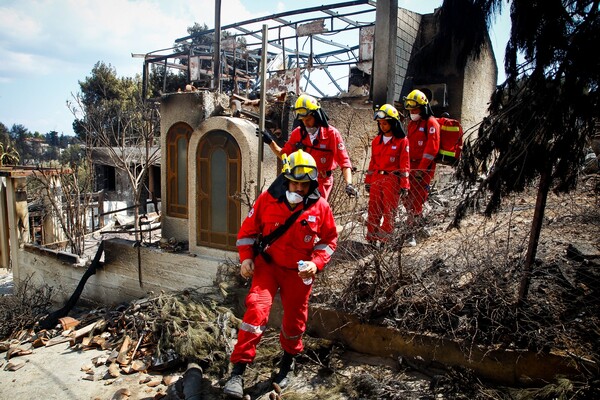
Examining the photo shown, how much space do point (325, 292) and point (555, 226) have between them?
270 centimetres

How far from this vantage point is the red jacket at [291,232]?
371cm

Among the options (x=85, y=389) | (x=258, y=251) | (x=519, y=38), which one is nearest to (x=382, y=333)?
(x=258, y=251)

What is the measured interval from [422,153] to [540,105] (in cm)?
278

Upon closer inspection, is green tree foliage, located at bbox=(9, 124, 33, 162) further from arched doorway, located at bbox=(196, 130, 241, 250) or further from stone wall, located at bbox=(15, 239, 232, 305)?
arched doorway, located at bbox=(196, 130, 241, 250)

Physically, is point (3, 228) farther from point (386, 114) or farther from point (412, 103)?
point (412, 103)

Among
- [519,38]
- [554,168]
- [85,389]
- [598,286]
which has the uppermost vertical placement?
[519,38]

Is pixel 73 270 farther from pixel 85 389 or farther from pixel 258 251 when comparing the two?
pixel 258 251

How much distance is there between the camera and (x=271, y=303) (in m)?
3.59

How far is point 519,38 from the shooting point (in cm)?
312

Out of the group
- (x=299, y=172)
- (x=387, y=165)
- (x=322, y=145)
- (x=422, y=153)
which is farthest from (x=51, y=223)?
(x=299, y=172)

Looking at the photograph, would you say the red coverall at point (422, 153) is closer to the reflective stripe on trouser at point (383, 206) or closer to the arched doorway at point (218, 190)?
the reflective stripe on trouser at point (383, 206)

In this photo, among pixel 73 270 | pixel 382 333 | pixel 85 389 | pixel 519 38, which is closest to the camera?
pixel 519 38

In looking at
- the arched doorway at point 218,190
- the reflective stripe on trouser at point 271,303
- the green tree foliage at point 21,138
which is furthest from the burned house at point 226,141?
the green tree foliage at point 21,138

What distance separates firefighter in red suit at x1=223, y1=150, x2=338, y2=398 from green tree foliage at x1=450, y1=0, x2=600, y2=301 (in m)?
1.26
